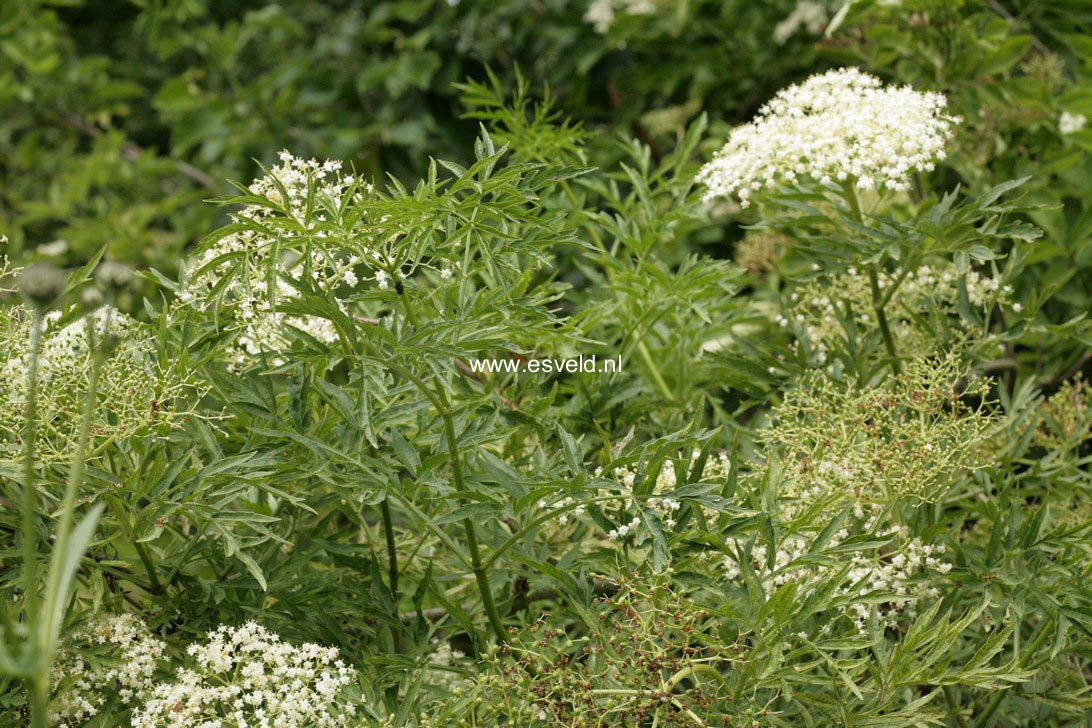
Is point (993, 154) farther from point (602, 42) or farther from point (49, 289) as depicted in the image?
point (49, 289)

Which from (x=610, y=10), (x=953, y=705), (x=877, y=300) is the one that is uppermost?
(x=610, y=10)

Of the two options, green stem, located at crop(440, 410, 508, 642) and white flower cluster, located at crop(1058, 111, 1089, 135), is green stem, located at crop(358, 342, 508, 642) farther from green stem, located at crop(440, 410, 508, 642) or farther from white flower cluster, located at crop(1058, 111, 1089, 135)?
white flower cluster, located at crop(1058, 111, 1089, 135)

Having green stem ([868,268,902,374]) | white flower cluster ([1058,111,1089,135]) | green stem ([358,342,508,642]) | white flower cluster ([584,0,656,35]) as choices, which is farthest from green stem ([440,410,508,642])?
white flower cluster ([584,0,656,35])

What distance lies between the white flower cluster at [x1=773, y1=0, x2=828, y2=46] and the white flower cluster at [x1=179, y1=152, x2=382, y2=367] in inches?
A: 54.9

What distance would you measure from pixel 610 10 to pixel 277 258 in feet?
5.33

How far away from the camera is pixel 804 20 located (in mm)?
2145

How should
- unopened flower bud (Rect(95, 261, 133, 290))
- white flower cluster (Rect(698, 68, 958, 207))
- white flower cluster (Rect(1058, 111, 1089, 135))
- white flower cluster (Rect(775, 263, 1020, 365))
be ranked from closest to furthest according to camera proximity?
1. unopened flower bud (Rect(95, 261, 133, 290))
2. white flower cluster (Rect(698, 68, 958, 207))
3. white flower cluster (Rect(775, 263, 1020, 365))
4. white flower cluster (Rect(1058, 111, 1089, 135))

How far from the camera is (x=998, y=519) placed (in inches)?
37.9

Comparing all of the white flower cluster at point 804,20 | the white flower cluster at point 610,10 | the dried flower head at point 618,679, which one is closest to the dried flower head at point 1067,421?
the dried flower head at point 618,679

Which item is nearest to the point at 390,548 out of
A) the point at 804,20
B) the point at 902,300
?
the point at 902,300

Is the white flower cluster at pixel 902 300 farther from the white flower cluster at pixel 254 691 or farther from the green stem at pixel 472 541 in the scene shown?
the white flower cluster at pixel 254 691

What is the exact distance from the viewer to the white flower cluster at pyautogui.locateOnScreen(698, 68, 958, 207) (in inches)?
43.1

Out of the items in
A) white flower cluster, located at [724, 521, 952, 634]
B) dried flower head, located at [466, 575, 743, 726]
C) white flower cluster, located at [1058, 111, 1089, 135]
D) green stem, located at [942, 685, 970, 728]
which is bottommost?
green stem, located at [942, 685, 970, 728]

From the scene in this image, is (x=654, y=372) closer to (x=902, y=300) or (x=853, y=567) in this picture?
(x=902, y=300)
